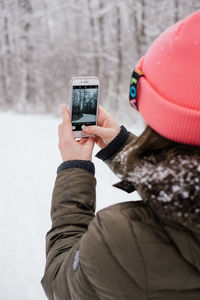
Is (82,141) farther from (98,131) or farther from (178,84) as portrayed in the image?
(178,84)

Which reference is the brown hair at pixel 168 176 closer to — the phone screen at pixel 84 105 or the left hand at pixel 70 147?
the left hand at pixel 70 147

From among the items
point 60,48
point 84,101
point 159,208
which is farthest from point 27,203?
point 60,48

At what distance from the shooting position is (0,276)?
2.92 meters

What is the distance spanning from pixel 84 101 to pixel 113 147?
17.0 inches

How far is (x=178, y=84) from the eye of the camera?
A: 0.89 meters

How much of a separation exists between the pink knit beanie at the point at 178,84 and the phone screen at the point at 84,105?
0.75 meters

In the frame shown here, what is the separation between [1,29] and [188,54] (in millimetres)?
18070

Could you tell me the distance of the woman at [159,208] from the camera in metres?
0.83

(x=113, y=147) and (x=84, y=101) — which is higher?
(x=84, y=101)

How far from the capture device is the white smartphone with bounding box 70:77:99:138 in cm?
171

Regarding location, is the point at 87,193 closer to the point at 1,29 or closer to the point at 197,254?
the point at 197,254

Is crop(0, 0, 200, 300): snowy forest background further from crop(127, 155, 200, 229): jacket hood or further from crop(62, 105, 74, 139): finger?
crop(127, 155, 200, 229): jacket hood

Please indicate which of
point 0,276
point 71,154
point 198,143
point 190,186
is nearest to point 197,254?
point 190,186

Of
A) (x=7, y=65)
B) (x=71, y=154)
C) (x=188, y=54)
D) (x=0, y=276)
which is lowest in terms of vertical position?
(x=0, y=276)
